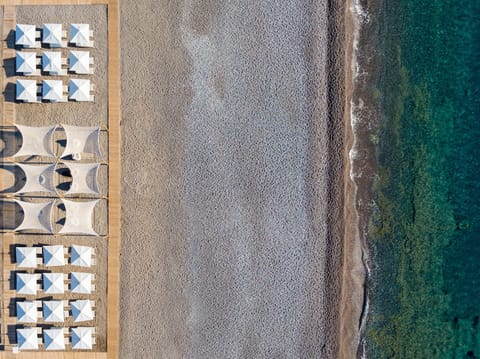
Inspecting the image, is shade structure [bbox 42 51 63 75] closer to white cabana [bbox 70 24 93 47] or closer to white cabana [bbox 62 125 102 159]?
white cabana [bbox 70 24 93 47]

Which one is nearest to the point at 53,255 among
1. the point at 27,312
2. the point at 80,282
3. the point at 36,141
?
the point at 80,282

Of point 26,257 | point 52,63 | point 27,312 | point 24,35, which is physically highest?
point 24,35

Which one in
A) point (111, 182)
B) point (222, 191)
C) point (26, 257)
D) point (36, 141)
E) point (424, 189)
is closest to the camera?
point (36, 141)

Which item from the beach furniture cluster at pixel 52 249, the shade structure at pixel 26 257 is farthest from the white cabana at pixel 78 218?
the shade structure at pixel 26 257

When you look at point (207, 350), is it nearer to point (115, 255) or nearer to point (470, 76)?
point (115, 255)

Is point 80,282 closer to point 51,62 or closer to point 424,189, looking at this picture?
point 51,62

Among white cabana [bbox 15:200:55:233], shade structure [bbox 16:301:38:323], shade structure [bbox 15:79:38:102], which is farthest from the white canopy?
shade structure [bbox 15:79:38:102]

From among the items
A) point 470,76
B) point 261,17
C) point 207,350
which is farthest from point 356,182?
point 207,350
